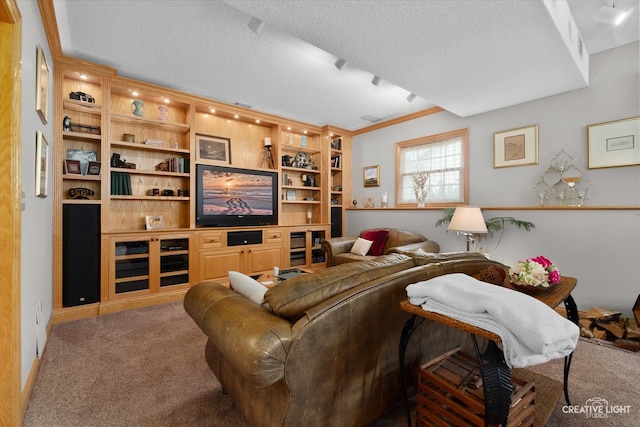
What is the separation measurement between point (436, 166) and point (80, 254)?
4.71 m

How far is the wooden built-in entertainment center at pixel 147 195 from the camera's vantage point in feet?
9.72

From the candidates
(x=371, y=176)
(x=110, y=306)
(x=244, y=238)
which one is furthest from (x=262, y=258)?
(x=371, y=176)

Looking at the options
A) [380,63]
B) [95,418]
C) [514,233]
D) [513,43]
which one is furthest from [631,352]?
[95,418]

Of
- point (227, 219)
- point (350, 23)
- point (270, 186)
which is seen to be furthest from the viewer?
point (270, 186)

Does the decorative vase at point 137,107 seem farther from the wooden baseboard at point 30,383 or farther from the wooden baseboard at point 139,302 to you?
the wooden baseboard at point 30,383

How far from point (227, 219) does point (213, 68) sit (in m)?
2.00

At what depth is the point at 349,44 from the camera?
2.26 metres

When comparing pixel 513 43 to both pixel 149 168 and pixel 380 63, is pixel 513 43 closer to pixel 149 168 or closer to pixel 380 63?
pixel 380 63

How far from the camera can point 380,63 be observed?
253cm

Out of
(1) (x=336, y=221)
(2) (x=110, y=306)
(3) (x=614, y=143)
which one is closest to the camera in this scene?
(3) (x=614, y=143)

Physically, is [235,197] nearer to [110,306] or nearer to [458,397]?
[110,306]

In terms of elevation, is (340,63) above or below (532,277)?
above

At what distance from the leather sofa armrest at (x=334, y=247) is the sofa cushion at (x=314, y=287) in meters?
2.90

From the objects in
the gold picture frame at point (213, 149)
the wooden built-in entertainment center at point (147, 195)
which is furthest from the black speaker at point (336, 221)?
the gold picture frame at point (213, 149)
